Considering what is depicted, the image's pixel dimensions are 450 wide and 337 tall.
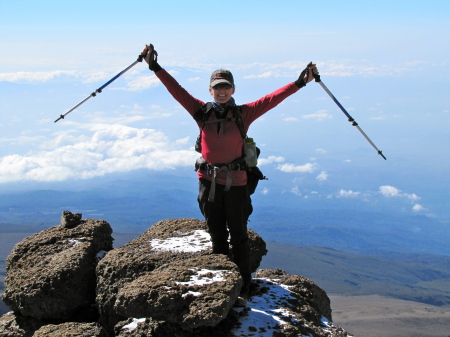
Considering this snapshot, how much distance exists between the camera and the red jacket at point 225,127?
25.7 feet

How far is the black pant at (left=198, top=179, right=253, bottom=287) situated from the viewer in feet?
26.2

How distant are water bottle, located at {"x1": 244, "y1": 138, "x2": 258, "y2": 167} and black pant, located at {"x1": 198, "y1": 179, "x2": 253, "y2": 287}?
0.44 meters

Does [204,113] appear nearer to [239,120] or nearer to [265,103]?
[239,120]

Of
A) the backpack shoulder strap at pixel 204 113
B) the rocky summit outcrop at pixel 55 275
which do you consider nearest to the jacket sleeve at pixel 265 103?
the backpack shoulder strap at pixel 204 113

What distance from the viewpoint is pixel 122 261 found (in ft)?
28.6

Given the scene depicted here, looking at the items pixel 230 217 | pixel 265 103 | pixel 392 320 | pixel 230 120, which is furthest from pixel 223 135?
pixel 392 320

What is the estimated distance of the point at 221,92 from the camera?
785 cm

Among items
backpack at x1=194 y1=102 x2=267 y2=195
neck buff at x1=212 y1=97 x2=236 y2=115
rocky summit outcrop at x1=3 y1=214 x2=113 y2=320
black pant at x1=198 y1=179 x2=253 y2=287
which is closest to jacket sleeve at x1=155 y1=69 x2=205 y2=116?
backpack at x1=194 y1=102 x2=267 y2=195

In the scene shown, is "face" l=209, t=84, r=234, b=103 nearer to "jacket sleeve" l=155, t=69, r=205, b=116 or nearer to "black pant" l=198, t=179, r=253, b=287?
"jacket sleeve" l=155, t=69, r=205, b=116

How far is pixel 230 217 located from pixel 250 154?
113 centimetres

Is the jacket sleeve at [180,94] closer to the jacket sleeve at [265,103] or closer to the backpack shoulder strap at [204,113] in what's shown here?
the backpack shoulder strap at [204,113]

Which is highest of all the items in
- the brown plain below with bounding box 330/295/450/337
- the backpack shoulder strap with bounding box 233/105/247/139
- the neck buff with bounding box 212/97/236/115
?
the neck buff with bounding box 212/97/236/115

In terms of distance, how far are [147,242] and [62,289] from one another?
189 centimetres

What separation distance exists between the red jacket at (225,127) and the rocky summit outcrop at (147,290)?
1727 mm
